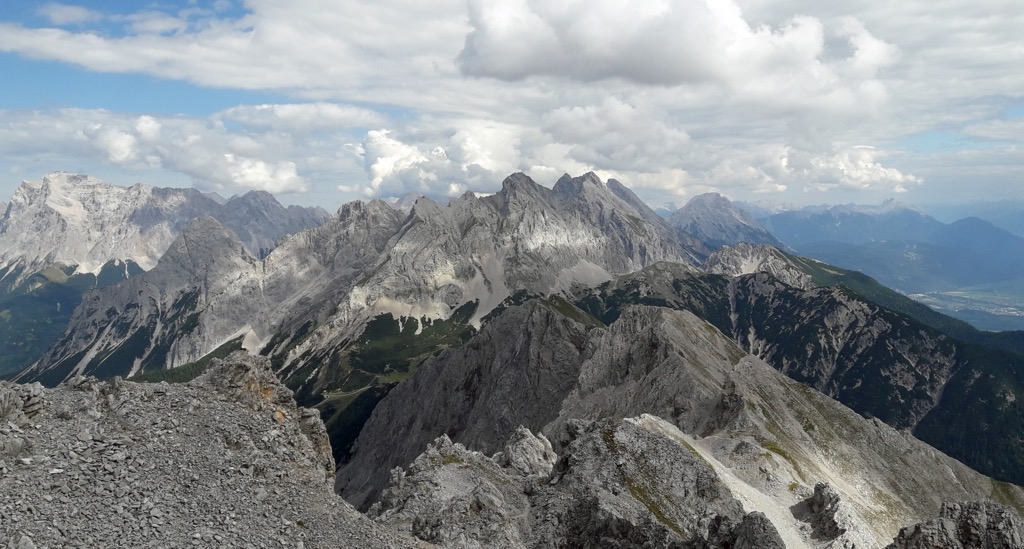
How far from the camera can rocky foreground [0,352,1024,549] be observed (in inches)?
1232

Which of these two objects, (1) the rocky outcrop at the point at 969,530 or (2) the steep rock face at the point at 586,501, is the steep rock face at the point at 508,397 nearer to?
(2) the steep rock face at the point at 586,501

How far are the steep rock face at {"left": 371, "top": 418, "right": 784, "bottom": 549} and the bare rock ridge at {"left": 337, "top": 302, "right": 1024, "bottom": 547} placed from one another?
233 millimetres

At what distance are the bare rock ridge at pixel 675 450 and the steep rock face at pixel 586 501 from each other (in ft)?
0.76

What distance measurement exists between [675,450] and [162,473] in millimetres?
57290

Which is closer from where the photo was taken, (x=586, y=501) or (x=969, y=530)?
(x=969, y=530)

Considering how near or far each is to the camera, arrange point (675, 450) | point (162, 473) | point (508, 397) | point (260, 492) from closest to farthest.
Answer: point (162, 473) < point (260, 492) < point (675, 450) < point (508, 397)

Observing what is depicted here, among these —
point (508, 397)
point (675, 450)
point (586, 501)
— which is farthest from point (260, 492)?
point (508, 397)

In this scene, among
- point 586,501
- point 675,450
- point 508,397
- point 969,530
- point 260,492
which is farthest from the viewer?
point 508,397

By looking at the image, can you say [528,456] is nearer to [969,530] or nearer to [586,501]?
[586,501]

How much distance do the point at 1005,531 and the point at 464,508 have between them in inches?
1740

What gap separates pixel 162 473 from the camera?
3456 centimetres

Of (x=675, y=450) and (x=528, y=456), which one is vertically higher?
(x=675, y=450)

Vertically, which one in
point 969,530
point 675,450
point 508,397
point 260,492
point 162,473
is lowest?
point 508,397

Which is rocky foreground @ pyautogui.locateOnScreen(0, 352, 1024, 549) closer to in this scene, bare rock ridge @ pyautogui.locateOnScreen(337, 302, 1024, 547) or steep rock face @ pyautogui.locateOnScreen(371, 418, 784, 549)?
steep rock face @ pyautogui.locateOnScreen(371, 418, 784, 549)
